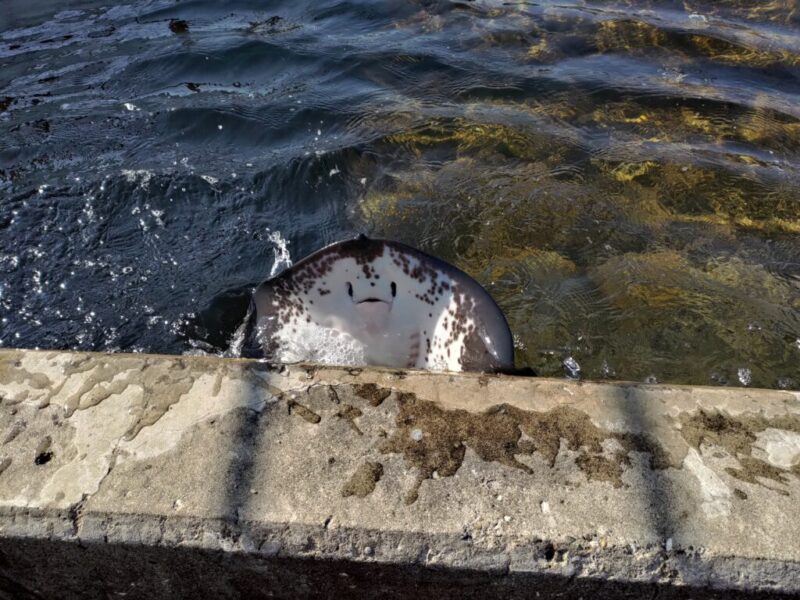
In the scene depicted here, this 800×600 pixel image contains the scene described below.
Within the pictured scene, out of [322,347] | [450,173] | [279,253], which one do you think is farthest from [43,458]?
[450,173]

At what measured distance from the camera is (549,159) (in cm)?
509

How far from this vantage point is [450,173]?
500 cm

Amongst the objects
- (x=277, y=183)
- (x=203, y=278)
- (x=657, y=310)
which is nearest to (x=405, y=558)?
(x=657, y=310)

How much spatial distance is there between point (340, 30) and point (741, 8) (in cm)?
482

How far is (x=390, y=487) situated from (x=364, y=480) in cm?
8

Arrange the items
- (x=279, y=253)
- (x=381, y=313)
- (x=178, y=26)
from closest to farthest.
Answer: (x=381, y=313)
(x=279, y=253)
(x=178, y=26)

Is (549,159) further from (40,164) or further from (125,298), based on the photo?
(40,164)

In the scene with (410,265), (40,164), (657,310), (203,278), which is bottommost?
(657,310)

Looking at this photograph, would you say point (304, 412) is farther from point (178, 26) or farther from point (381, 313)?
point (178, 26)

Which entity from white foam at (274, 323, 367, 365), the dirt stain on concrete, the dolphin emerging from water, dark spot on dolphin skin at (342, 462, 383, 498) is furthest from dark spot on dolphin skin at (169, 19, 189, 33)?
the dirt stain on concrete

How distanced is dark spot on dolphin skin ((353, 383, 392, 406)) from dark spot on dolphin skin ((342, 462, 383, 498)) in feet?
0.77

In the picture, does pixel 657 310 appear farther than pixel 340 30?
No

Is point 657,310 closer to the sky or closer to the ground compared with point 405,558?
closer to the ground

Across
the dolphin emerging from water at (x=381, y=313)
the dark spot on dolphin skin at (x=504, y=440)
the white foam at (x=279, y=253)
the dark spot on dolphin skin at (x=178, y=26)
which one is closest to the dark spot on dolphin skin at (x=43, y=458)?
the dolphin emerging from water at (x=381, y=313)
